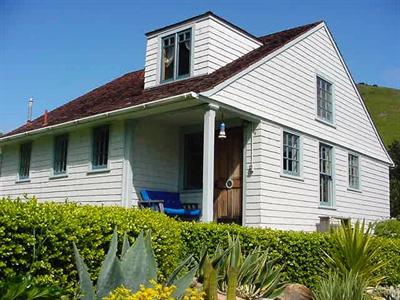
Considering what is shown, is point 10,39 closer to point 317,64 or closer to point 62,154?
point 62,154

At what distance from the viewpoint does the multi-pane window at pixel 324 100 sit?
1720 cm

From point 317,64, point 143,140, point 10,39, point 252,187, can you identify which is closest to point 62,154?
point 143,140

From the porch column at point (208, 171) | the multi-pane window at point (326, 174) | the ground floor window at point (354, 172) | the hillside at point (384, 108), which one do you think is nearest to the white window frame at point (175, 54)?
the porch column at point (208, 171)

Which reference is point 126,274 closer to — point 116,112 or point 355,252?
point 355,252

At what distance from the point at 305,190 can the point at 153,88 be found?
5.60 meters

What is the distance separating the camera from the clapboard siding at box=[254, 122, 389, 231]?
13797mm

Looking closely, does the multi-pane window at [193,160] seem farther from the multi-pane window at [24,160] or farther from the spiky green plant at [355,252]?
the multi-pane window at [24,160]

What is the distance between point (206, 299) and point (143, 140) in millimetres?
9178

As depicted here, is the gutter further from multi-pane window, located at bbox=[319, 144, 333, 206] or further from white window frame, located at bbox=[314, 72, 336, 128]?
multi-pane window, located at bbox=[319, 144, 333, 206]

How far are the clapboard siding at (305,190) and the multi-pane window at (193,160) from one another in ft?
8.16

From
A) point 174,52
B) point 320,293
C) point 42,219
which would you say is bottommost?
point 320,293

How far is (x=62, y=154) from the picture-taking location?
17.2 meters

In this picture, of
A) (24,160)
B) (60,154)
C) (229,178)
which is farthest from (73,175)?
(229,178)

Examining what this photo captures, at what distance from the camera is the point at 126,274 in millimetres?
4762
